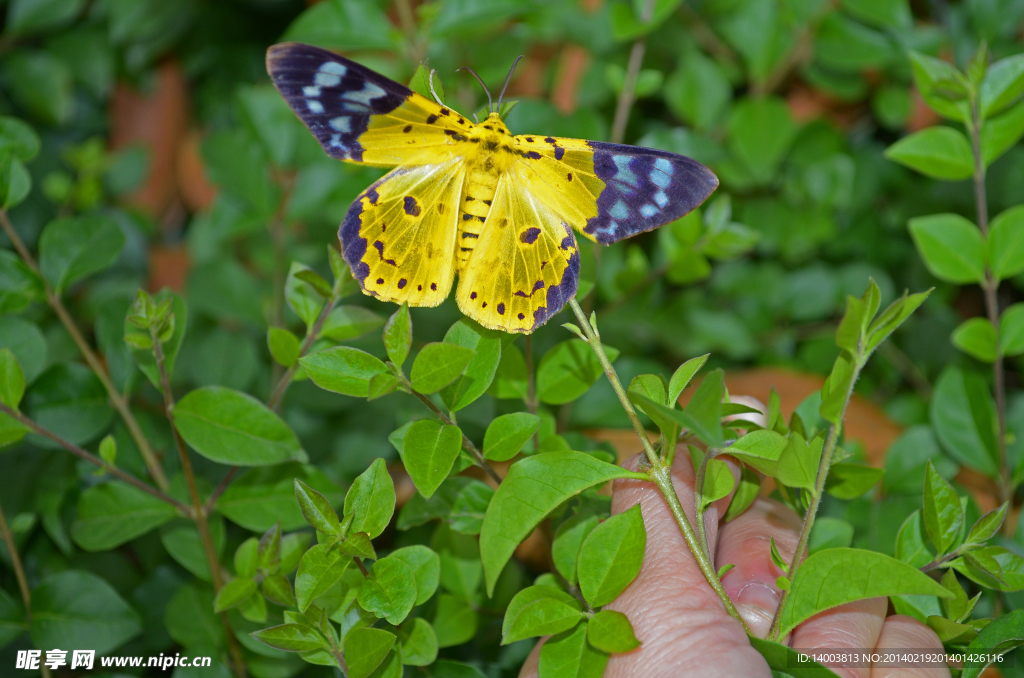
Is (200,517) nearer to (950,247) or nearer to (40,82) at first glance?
(950,247)

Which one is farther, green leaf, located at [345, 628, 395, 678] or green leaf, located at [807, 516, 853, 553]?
green leaf, located at [807, 516, 853, 553]

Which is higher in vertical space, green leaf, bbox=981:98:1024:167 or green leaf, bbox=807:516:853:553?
green leaf, bbox=981:98:1024:167

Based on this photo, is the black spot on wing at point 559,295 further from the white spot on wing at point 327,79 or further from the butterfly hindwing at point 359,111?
the white spot on wing at point 327,79

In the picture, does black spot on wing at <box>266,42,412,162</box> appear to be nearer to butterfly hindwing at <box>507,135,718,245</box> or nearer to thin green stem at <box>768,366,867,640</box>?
butterfly hindwing at <box>507,135,718,245</box>

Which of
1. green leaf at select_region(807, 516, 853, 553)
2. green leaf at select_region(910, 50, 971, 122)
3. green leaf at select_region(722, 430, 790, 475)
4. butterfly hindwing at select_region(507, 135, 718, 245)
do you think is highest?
green leaf at select_region(910, 50, 971, 122)

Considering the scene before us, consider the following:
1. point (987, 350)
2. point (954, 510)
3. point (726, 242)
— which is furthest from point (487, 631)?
point (987, 350)

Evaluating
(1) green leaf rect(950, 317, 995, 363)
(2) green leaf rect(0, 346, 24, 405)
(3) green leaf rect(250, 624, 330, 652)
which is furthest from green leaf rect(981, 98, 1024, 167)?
(2) green leaf rect(0, 346, 24, 405)

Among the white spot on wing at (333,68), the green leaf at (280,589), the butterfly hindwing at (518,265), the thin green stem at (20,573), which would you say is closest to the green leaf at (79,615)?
the thin green stem at (20,573)

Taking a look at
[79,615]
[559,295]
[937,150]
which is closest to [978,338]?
[937,150]
